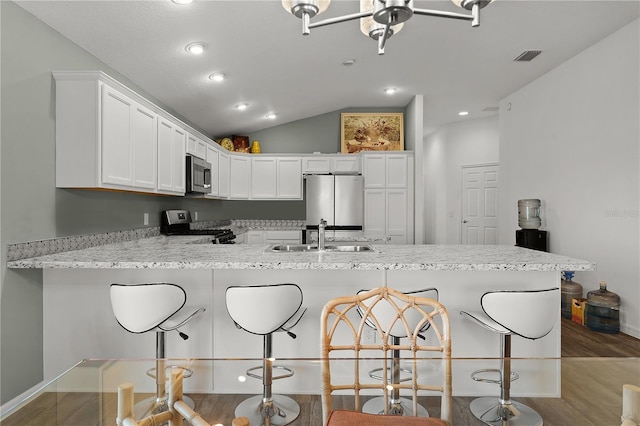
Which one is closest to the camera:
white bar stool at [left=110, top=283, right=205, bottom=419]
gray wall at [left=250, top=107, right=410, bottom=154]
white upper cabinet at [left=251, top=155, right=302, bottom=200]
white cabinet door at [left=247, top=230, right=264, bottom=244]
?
white bar stool at [left=110, top=283, right=205, bottom=419]

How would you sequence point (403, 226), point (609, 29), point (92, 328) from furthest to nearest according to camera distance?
point (403, 226), point (609, 29), point (92, 328)

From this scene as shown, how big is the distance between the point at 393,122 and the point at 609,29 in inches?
131

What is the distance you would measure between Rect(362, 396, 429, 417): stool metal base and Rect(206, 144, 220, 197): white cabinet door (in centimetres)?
424

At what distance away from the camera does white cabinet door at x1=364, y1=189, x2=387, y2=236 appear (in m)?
6.10

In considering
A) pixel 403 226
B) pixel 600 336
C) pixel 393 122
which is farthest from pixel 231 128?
pixel 600 336

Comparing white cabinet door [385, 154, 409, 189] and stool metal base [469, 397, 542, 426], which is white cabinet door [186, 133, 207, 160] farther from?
stool metal base [469, 397, 542, 426]

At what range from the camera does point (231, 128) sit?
6609 mm

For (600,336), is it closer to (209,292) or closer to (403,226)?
(403,226)

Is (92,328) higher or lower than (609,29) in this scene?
lower

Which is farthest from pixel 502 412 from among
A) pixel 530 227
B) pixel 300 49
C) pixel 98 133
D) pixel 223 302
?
pixel 530 227

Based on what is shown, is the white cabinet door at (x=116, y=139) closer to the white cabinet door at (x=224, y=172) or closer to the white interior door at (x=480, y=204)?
the white cabinet door at (x=224, y=172)

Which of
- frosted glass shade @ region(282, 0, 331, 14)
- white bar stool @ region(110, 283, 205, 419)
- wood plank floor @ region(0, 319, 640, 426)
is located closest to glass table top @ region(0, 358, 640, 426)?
wood plank floor @ region(0, 319, 640, 426)

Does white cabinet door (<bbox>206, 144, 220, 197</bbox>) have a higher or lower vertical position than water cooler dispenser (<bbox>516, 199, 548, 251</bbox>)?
higher

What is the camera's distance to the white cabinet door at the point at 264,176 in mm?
6586
